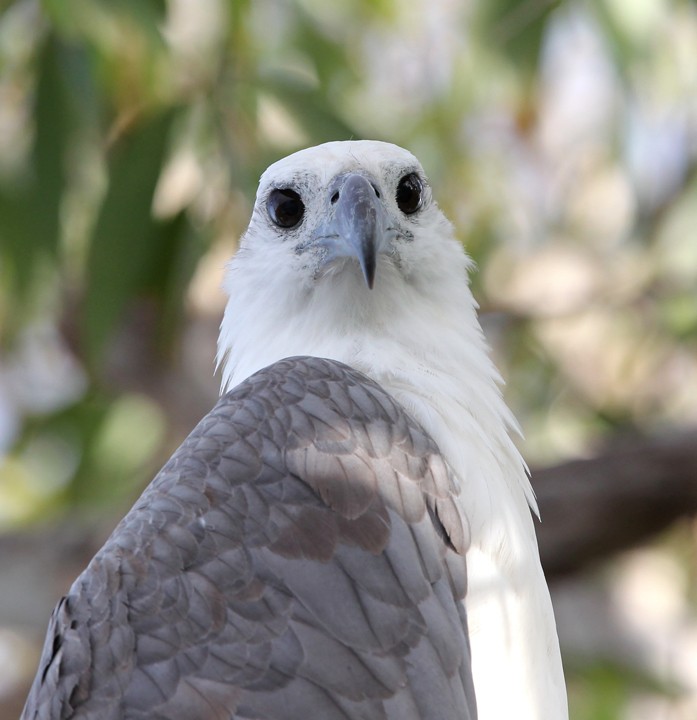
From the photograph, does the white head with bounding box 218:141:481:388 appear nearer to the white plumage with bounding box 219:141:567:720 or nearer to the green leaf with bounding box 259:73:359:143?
the white plumage with bounding box 219:141:567:720

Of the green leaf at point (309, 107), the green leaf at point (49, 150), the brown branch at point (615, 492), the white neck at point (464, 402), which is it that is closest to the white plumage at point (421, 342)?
the white neck at point (464, 402)

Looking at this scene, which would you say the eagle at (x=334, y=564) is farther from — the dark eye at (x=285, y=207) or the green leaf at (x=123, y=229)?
the green leaf at (x=123, y=229)

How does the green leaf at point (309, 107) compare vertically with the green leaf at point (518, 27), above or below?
below

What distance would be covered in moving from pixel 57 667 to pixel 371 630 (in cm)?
56

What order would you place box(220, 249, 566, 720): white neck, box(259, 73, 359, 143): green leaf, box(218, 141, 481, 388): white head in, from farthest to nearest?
box(259, 73, 359, 143): green leaf
box(218, 141, 481, 388): white head
box(220, 249, 566, 720): white neck

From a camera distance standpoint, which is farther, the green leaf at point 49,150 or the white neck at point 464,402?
the green leaf at point 49,150

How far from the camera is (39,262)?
507 centimetres

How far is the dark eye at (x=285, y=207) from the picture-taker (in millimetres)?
3016

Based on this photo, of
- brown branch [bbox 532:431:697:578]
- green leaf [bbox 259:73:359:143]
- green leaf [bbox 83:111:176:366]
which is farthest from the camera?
brown branch [bbox 532:431:697:578]

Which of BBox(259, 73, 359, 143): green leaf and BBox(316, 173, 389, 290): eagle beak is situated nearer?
BBox(316, 173, 389, 290): eagle beak

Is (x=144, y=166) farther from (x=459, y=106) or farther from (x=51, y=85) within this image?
(x=459, y=106)

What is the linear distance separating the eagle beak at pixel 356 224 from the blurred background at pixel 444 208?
5.06 feet

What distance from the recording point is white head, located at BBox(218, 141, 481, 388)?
2.87 metres

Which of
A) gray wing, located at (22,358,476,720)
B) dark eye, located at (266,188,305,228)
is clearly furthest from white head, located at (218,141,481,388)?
gray wing, located at (22,358,476,720)
